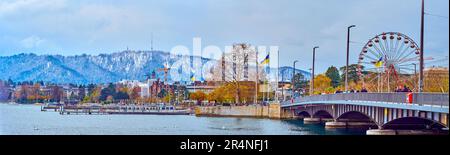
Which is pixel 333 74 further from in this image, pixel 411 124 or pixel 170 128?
pixel 411 124

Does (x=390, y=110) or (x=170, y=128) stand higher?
(x=390, y=110)

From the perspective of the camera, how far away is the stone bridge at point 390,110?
4406 cm

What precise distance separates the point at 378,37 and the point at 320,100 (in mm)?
11490

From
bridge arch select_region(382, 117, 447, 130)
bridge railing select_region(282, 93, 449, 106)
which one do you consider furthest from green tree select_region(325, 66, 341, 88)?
bridge arch select_region(382, 117, 447, 130)

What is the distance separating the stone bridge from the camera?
145ft

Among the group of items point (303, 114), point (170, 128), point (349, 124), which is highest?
point (349, 124)

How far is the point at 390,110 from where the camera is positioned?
56.2m

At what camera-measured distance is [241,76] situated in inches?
5098

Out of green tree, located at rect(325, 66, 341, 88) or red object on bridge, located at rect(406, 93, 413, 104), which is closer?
red object on bridge, located at rect(406, 93, 413, 104)

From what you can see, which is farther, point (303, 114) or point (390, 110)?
point (303, 114)

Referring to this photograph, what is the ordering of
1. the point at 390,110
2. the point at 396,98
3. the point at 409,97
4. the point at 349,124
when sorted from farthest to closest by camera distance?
the point at 349,124, the point at 390,110, the point at 396,98, the point at 409,97

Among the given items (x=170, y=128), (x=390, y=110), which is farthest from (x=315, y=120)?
(x=390, y=110)

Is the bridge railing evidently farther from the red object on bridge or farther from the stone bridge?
the red object on bridge
